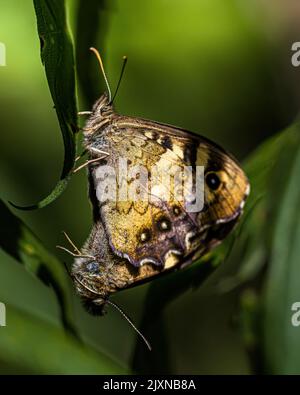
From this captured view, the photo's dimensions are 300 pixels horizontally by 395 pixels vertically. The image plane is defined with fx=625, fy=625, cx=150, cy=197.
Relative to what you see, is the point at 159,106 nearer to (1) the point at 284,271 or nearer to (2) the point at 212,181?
(2) the point at 212,181

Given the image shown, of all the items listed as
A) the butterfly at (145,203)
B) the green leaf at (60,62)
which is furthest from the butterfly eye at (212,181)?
the green leaf at (60,62)

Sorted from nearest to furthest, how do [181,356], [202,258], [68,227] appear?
[202,258]
[68,227]
[181,356]

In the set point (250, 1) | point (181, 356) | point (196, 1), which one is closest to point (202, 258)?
point (181, 356)

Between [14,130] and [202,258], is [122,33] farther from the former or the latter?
[202,258]

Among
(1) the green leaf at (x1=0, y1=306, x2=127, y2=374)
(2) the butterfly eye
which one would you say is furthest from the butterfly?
(1) the green leaf at (x1=0, y1=306, x2=127, y2=374)

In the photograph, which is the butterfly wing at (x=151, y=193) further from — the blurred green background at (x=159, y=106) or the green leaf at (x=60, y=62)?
the green leaf at (x=60, y=62)
